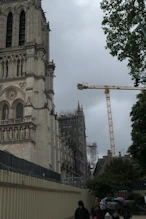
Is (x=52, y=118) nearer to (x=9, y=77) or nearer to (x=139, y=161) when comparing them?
(x=9, y=77)

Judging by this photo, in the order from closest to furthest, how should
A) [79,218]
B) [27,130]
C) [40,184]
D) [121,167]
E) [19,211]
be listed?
[79,218] → [19,211] → [40,184] → [27,130] → [121,167]

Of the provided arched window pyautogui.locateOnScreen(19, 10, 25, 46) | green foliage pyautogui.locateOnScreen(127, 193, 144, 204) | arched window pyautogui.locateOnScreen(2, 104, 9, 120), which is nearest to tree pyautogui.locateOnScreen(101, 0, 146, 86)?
green foliage pyautogui.locateOnScreen(127, 193, 144, 204)

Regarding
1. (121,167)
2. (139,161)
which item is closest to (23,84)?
(121,167)

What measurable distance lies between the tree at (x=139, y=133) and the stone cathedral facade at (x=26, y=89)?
61.7ft

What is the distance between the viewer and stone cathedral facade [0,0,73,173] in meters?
35.9

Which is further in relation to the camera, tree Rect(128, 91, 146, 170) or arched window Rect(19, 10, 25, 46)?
arched window Rect(19, 10, 25, 46)

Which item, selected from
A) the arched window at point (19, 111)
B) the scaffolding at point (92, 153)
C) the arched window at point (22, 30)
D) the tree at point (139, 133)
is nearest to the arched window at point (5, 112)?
the arched window at point (19, 111)

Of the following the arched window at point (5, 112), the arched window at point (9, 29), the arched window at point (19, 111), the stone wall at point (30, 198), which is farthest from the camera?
the arched window at point (9, 29)

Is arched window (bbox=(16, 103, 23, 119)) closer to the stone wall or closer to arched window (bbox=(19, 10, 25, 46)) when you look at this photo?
arched window (bbox=(19, 10, 25, 46))

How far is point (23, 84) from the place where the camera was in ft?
133

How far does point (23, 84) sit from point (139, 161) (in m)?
26.4

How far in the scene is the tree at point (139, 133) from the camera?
60.2 ft

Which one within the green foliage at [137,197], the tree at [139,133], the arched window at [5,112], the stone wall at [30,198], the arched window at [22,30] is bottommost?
the green foliage at [137,197]

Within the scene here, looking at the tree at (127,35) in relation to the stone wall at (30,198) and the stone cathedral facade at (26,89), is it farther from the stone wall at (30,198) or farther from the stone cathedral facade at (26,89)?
the stone cathedral facade at (26,89)
